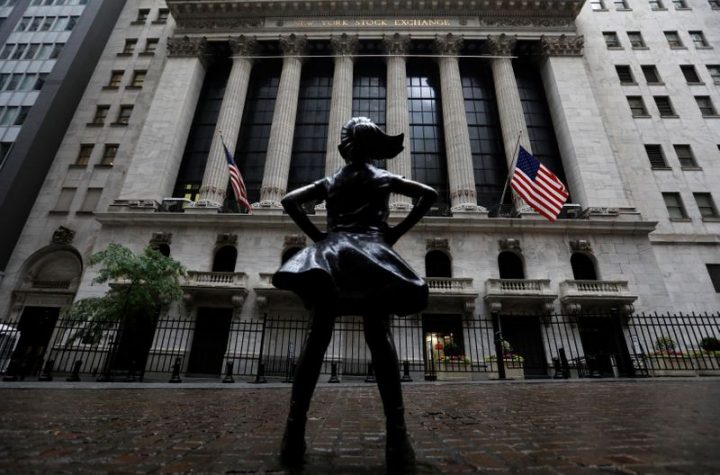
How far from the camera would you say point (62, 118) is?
27.1 metres

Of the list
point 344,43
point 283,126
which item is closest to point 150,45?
point 283,126

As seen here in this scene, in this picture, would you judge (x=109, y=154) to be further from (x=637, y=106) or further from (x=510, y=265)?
(x=637, y=106)

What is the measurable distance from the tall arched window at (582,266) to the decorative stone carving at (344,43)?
72.5 feet

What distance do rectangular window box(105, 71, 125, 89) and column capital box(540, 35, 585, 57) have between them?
34344mm

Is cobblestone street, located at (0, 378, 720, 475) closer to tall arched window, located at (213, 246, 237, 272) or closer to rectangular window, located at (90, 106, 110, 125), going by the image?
tall arched window, located at (213, 246, 237, 272)

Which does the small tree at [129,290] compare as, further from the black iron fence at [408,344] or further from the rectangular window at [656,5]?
the rectangular window at [656,5]

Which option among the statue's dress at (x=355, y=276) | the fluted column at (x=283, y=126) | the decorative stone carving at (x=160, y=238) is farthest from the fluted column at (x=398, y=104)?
the statue's dress at (x=355, y=276)

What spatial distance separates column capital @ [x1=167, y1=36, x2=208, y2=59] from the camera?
28.4 meters

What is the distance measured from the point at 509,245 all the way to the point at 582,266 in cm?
450

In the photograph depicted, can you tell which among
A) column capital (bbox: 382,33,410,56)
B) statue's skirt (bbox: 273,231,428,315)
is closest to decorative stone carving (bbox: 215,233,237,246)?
column capital (bbox: 382,33,410,56)

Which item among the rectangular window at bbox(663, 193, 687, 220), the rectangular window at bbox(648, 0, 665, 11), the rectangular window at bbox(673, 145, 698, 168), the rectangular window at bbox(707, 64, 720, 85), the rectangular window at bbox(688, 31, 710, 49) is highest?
the rectangular window at bbox(648, 0, 665, 11)

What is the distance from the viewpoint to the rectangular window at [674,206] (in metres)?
23.2

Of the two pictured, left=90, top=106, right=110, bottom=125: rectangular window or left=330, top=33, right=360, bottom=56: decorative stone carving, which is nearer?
left=90, top=106, right=110, bottom=125: rectangular window

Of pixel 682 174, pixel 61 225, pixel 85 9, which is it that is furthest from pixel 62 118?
pixel 682 174
